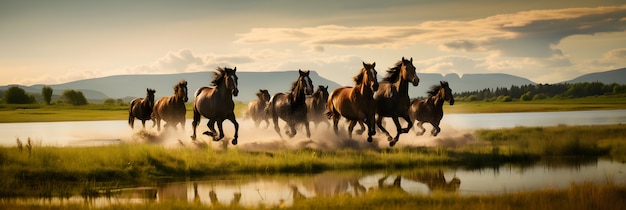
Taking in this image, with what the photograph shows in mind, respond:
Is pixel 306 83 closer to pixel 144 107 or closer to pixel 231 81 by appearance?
pixel 231 81

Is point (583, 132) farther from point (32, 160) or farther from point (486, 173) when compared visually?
point (32, 160)

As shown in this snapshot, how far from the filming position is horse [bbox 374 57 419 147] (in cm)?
2525

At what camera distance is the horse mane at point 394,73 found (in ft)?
88.2

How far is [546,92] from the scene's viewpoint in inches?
6348

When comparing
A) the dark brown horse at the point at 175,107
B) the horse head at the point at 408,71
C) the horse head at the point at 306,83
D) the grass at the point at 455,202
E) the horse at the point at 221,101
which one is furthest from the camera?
the dark brown horse at the point at 175,107

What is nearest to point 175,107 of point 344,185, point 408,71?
point 408,71

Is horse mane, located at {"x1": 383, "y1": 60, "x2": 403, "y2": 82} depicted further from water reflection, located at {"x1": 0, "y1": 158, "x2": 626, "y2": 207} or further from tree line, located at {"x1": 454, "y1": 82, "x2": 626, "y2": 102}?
tree line, located at {"x1": 454, "y1": 82, "x2": 626, "y2": 102}

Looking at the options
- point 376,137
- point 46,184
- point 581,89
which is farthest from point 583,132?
point 581,89

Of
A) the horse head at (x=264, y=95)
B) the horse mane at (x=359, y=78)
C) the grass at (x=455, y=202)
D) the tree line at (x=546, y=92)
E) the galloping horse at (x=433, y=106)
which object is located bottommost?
the grass at (x=455, y=202)

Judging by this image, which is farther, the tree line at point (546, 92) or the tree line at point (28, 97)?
the tree line at point (546, 92)

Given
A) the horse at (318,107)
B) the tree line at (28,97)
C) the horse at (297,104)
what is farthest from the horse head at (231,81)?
the tree line at (28,97)

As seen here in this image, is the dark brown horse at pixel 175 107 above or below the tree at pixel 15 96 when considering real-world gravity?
below

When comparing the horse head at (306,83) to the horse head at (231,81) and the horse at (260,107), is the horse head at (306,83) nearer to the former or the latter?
the horse head at (231,81)

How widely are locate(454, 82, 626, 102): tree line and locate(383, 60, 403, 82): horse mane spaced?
129 meters
